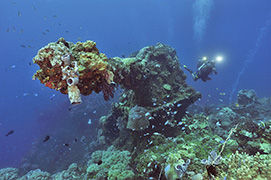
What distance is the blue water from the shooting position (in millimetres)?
60594

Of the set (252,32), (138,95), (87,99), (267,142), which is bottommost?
(267,142)

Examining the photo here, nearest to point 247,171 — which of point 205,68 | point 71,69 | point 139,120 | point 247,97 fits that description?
point 71,69

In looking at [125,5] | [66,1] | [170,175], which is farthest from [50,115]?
[125,5]

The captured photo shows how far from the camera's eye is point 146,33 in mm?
130000

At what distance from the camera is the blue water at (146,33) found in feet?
199

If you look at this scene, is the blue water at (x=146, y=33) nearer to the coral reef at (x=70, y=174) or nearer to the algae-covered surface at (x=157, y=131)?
the coral reef at (x=70, y=174)

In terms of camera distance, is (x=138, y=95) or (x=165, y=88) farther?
(x=165, y=88)

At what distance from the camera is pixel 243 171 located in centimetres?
→ 257

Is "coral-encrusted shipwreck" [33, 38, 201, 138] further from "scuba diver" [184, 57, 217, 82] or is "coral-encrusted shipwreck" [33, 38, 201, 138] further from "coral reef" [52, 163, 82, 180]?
"coral reef" [52, 163, 82, 180]

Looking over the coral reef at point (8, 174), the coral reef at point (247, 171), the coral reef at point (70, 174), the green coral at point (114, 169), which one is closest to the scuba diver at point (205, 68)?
the green coral at point (114, 169)

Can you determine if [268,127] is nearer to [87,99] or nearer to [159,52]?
[159,52]

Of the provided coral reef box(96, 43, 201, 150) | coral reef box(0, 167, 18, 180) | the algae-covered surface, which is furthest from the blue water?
coral reef box(96, 43, 201, 150)

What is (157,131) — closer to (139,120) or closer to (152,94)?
(139,120)

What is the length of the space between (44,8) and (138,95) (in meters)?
105
